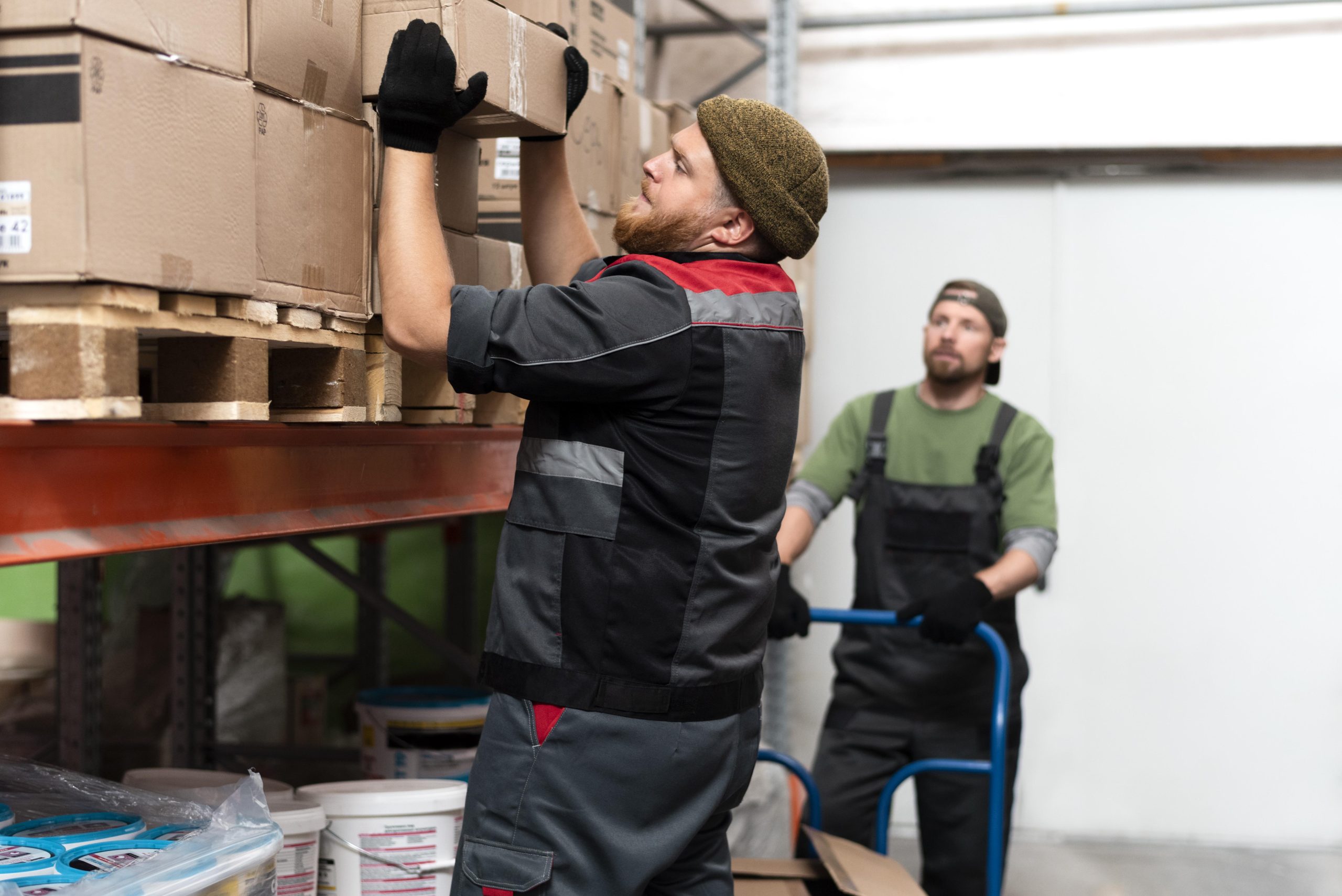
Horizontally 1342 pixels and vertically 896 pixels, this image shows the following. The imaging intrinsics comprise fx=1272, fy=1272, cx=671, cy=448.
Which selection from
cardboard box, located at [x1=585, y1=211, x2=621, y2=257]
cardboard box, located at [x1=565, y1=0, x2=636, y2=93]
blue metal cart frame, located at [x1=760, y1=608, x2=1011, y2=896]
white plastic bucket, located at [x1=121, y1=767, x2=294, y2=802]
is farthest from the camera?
cardboard box, located at [x1=565, y1=0, x2=636, y2=93]

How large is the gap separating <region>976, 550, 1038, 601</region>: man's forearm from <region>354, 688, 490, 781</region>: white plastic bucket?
4.69 ft

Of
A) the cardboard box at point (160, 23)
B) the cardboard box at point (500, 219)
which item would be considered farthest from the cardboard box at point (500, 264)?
the cardboard box at point (160, 23)

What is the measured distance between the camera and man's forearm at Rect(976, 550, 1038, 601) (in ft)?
11.7

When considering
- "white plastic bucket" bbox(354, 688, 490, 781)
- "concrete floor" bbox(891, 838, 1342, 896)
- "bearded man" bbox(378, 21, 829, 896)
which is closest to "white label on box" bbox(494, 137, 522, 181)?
"bearded man" bbox(378, 21, 829, 896)

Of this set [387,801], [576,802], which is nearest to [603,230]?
[387,801]

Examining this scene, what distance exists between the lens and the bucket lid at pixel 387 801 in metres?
2.61

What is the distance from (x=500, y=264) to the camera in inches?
106

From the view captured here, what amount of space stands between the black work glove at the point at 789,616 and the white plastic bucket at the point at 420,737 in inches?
31.8

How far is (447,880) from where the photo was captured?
104 inches

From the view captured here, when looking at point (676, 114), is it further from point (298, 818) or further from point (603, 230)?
point (298, 818)

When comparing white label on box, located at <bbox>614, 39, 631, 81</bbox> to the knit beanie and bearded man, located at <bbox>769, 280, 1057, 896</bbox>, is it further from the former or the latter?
the knit beanie

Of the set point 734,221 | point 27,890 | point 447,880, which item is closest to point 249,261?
point 734,221

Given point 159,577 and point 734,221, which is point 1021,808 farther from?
point 734,221

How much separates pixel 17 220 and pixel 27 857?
3.26 feet
